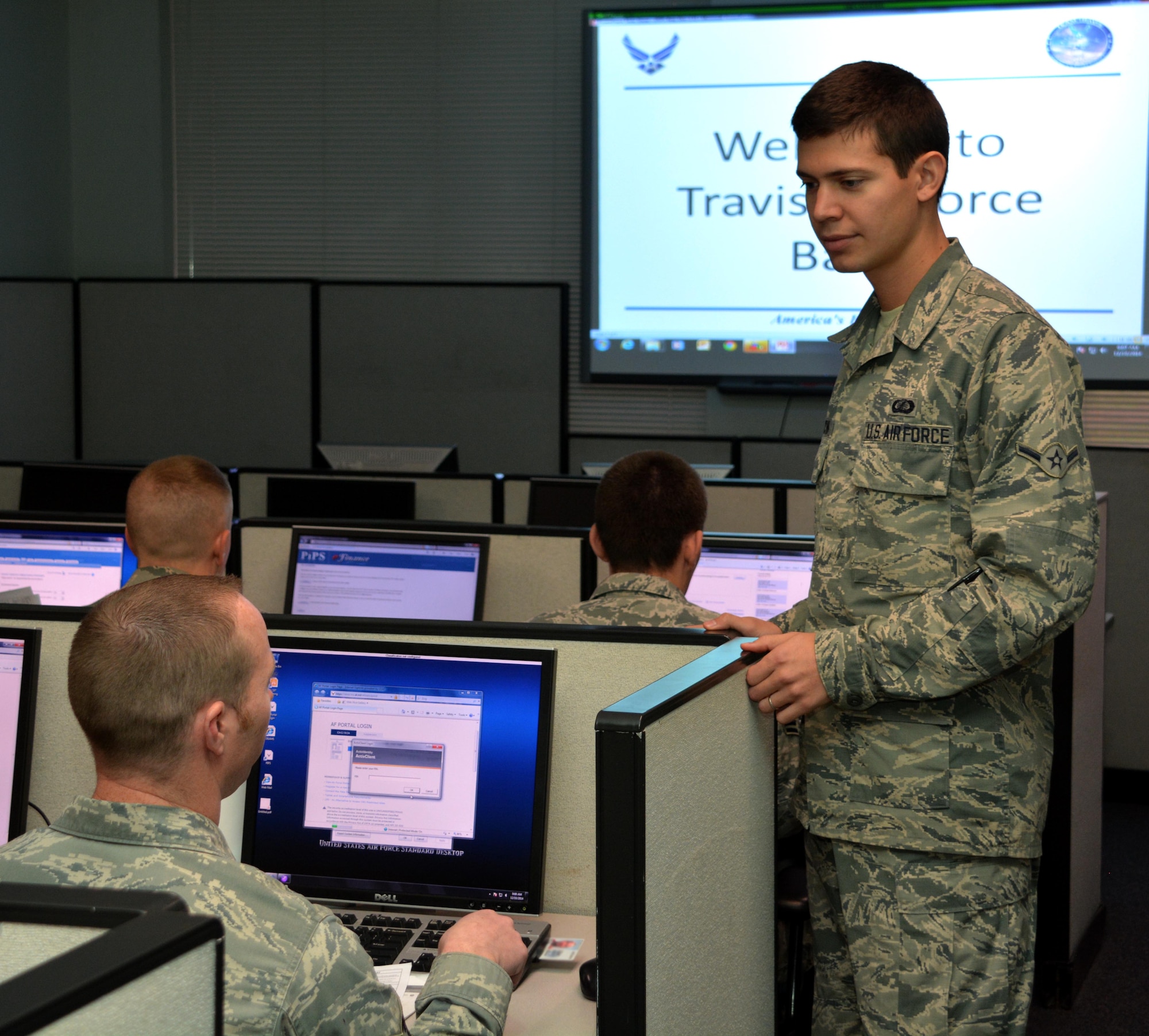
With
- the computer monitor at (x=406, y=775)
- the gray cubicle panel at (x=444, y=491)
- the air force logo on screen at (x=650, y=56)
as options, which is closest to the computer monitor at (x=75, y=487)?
the gray cubicle panel at (x=444, y=491)

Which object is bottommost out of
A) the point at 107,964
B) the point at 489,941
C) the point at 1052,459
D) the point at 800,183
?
the point at 489,941

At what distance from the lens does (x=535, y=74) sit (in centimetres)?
544

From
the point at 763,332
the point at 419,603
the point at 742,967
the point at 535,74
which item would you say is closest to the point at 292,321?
the point at 535,74

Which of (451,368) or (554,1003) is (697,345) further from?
(554,1003)

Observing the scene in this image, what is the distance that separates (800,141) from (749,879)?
0.79m

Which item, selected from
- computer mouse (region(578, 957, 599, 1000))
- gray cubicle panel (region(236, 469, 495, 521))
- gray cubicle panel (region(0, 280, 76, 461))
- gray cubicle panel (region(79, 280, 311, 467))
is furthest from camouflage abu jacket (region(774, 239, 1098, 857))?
gray cubicle panel (region(0, 280, 76, 461))

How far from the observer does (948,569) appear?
1304mm

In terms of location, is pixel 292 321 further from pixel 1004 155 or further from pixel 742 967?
pixel 742 967

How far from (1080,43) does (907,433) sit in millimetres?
4099

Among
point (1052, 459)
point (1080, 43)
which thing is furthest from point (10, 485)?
point (1080, 43)

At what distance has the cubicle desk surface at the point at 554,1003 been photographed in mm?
1245

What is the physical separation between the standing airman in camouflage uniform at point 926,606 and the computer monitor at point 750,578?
1.27m

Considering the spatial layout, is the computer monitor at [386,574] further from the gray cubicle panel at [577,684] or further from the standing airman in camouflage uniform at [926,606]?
the standing airman in camouflage uniform at [926,606]

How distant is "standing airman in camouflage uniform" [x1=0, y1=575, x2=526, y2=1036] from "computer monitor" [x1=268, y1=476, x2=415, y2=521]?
232 centimetres
